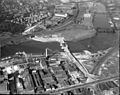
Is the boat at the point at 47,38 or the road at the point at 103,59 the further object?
the boat at the point at 47,38

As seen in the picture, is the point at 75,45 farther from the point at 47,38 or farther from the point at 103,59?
the point at 103,59

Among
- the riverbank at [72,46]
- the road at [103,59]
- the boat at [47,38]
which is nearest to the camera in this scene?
the road at [103,59]

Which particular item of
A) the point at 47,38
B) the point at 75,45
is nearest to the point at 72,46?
the point at 75,45

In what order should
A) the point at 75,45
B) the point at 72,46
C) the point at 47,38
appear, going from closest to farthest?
the point at 72,46, the point at 75,45, the point at 47,38

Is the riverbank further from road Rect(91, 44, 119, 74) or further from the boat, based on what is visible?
road Rect(91, 44, 119, 74)

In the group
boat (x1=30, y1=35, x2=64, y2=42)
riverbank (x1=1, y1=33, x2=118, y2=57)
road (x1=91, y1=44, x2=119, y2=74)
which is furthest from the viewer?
boat (x1=30, y1=35, x2=64, y2=42)

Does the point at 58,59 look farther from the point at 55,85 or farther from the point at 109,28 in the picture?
the point at 109,28

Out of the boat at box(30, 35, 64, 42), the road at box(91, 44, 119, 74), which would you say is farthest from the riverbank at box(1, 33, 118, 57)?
the road at box(91, 44, 119, 74)

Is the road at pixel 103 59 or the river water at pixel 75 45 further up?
the river water at pixel 75 45

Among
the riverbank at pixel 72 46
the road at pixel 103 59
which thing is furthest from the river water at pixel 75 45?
the road at pixel 103 59

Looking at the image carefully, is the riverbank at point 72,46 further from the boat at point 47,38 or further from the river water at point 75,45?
the boat at point 47,38

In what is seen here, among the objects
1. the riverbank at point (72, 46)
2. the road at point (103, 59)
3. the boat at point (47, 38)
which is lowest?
the road at point (103, 59)
